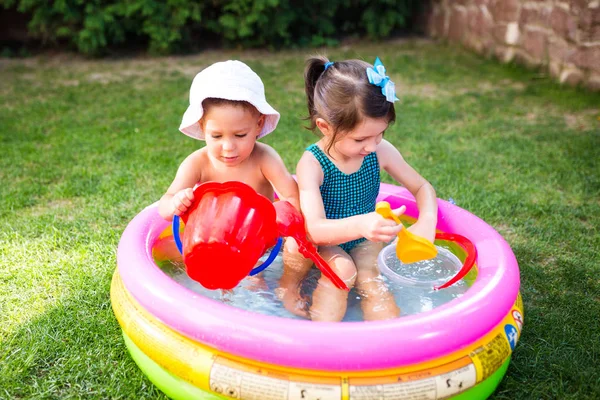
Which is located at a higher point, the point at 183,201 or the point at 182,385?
the point at 183,201

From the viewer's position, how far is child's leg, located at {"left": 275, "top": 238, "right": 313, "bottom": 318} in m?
2.06

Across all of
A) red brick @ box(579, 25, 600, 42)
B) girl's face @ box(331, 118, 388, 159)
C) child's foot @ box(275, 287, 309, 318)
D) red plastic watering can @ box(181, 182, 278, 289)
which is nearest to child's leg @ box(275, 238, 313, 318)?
child's foot @ box(275, 287, 309, 318)

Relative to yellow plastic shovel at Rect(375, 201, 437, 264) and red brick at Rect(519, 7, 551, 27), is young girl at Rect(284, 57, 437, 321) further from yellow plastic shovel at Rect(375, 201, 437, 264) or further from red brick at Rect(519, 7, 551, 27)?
red brick at Rect(519, 7, 551, 27)

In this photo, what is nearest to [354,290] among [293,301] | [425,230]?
[293,301]

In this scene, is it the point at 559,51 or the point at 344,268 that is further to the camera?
the point at 559,51

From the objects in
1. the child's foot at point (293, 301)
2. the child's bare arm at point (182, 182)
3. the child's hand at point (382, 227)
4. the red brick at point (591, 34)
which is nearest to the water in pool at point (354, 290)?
the child's foot at point (293, 301)

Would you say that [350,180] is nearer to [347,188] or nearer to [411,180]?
[347,188]

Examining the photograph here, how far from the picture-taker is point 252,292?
2.15 meters

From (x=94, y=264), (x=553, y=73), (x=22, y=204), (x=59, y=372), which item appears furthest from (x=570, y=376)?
(x=553, y=73)

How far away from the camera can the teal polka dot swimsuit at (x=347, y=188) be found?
212 cm

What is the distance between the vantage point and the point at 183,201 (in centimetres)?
184

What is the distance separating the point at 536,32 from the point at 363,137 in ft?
13.1

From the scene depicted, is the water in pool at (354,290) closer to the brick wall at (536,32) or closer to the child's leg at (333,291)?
the child's leg at (333,291)

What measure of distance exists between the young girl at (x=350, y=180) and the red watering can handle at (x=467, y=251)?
106 mm
